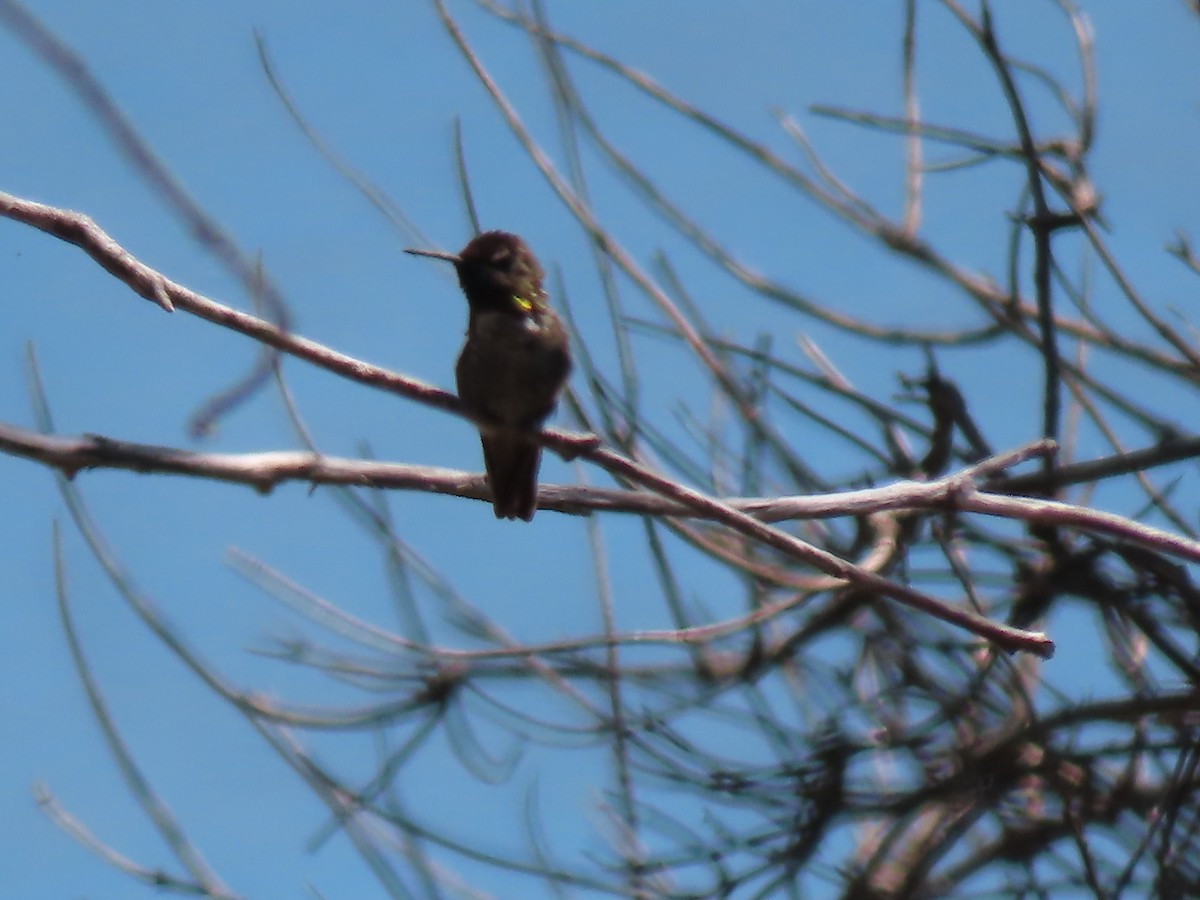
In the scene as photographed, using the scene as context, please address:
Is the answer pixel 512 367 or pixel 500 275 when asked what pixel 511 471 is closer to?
pixel 512 367

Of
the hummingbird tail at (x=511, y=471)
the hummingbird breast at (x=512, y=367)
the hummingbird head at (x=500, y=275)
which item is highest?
the hummingbird head at (x=500, y=275)

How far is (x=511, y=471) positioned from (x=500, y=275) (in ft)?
2.34

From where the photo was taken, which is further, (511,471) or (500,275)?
(500,275)

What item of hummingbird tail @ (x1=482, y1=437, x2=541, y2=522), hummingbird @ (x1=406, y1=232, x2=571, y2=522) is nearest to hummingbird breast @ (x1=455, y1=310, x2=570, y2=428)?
hummingbird @ (x1=406, y1=232, x2=571, y2=522)

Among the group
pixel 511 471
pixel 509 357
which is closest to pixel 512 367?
pixel 509 357

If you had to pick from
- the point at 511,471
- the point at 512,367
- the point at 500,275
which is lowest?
the point at 511,471

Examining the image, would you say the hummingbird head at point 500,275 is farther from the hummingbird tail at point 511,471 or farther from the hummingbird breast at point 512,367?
the hummingbird tail at point 511,471

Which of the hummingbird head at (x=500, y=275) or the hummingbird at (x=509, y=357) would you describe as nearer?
the hummingbird at (x=509, y=357)

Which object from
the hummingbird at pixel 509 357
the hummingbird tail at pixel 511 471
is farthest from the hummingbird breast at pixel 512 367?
the hummingbird tail at pixel 511 471

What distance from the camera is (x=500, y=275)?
495cm

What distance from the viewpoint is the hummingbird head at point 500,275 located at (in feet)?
16.1

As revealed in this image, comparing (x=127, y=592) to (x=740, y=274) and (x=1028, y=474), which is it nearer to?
(x=740, y=274)

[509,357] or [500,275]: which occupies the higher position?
[500,275]

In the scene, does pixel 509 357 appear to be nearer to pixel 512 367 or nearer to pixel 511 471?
pixel 512 367
